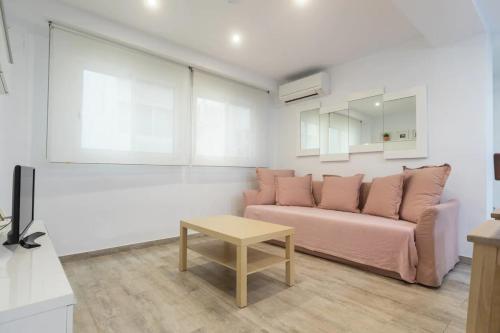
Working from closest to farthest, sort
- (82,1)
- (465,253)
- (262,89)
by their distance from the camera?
(82,1) → (465,253) → (262,89)

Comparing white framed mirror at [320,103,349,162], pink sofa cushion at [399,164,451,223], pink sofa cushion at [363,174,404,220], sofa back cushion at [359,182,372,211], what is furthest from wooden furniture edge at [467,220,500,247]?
white framed mirror at [320,103,349,162]

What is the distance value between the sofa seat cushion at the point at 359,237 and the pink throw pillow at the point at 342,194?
0.38 feet

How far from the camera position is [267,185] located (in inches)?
150

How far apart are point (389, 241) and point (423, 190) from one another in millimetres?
673

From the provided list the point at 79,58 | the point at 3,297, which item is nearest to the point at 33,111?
the point at 79,58

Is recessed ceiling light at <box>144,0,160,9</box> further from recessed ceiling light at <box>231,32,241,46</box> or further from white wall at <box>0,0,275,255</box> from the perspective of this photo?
recessed ceiling light at <box>231,32,241,46</box>

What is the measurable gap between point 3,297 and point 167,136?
261 cm

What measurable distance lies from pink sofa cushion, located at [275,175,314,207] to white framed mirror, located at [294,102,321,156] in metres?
0.59

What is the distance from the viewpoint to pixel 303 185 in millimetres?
3535

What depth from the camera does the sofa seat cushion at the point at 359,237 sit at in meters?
2.05

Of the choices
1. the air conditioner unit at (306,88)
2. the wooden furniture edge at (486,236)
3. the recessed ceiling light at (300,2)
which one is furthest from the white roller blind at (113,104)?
the wooden furniture edge at (486,236)

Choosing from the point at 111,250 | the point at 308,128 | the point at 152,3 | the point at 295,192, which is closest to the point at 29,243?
the point at 111,250

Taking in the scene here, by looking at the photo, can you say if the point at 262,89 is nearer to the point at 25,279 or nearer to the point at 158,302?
the point at 158,302

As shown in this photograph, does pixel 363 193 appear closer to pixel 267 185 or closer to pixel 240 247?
pixel 267 185
